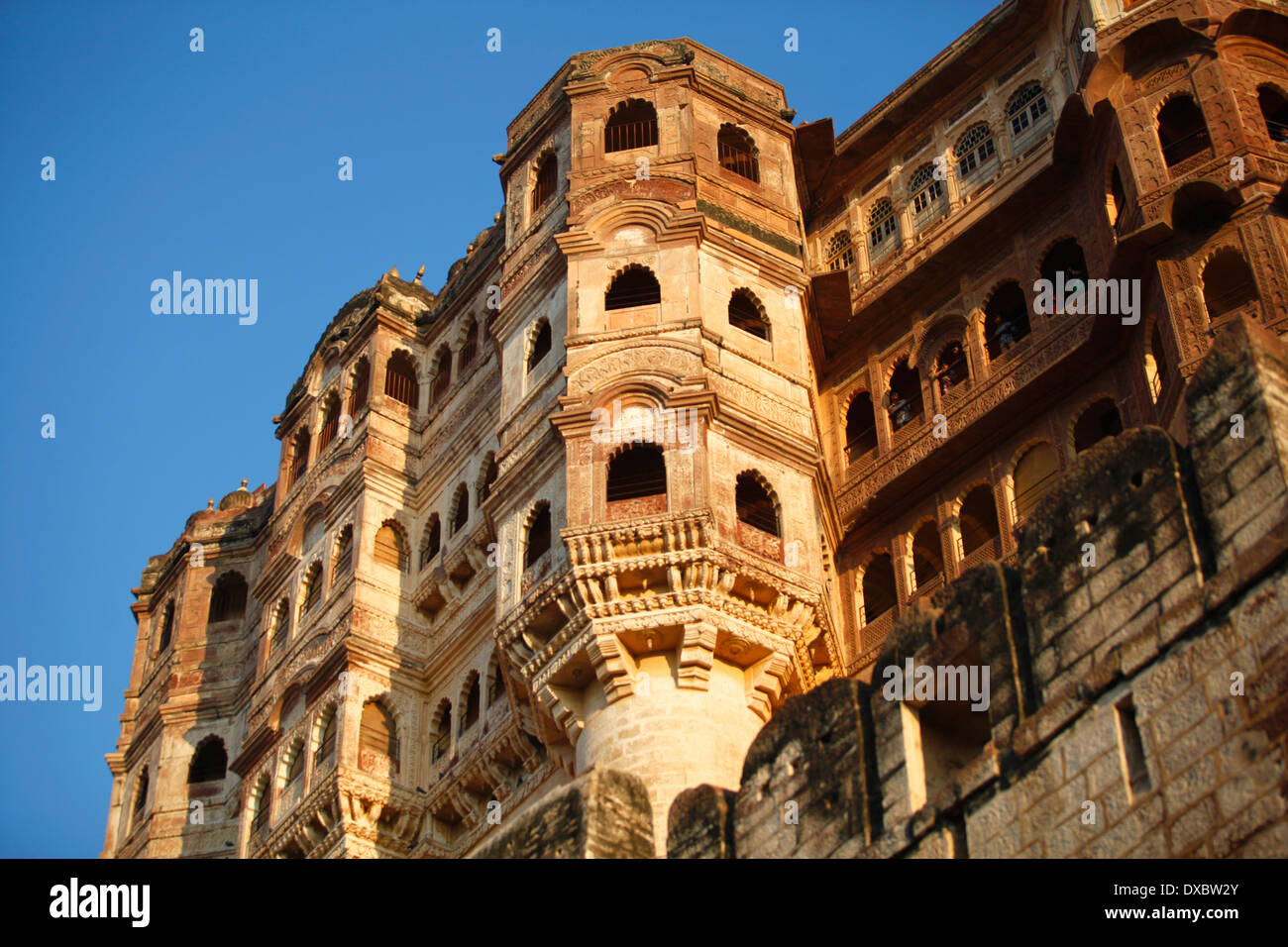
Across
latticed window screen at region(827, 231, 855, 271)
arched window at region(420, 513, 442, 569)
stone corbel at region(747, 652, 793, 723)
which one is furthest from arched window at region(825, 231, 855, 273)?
stone corbel at region(747, 652, 793, 723)

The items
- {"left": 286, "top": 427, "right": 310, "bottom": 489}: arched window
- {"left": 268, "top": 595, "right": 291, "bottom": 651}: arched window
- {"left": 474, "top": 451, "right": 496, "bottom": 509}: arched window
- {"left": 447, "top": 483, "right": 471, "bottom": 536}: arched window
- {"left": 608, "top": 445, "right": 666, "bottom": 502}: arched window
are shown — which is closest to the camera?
{"left": 608, "top": 445, "right": 666, "bottom": 502}: arched window

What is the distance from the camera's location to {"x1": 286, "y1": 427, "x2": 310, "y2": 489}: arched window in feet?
115

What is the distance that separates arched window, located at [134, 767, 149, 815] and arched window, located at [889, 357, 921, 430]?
16.8 meters

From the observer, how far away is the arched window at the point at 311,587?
31.6 metres

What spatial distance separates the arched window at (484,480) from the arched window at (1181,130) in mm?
11268

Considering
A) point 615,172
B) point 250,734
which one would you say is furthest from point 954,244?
point 250,734

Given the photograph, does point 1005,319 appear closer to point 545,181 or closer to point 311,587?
point 545,181

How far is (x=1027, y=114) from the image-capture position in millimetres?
27750

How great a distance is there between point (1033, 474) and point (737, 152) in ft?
24.8

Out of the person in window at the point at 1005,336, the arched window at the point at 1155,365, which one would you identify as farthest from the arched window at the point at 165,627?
the arched window at the point at 1155,365

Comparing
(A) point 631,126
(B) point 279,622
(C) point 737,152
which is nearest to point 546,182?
(A) point 631,126

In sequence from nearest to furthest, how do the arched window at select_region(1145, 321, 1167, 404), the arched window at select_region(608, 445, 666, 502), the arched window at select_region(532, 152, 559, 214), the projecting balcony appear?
the arched window at select_region(1145, 321, 1167, 404) → the arched window at select_region(608, 445, 666, 502) → the projecting balcony → the arched window at select_region(532, 152, 559, 214)

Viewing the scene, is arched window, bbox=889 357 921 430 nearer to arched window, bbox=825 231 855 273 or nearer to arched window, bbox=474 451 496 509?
arched window, bbox=825 231 855 273

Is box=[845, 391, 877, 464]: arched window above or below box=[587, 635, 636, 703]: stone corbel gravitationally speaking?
above
